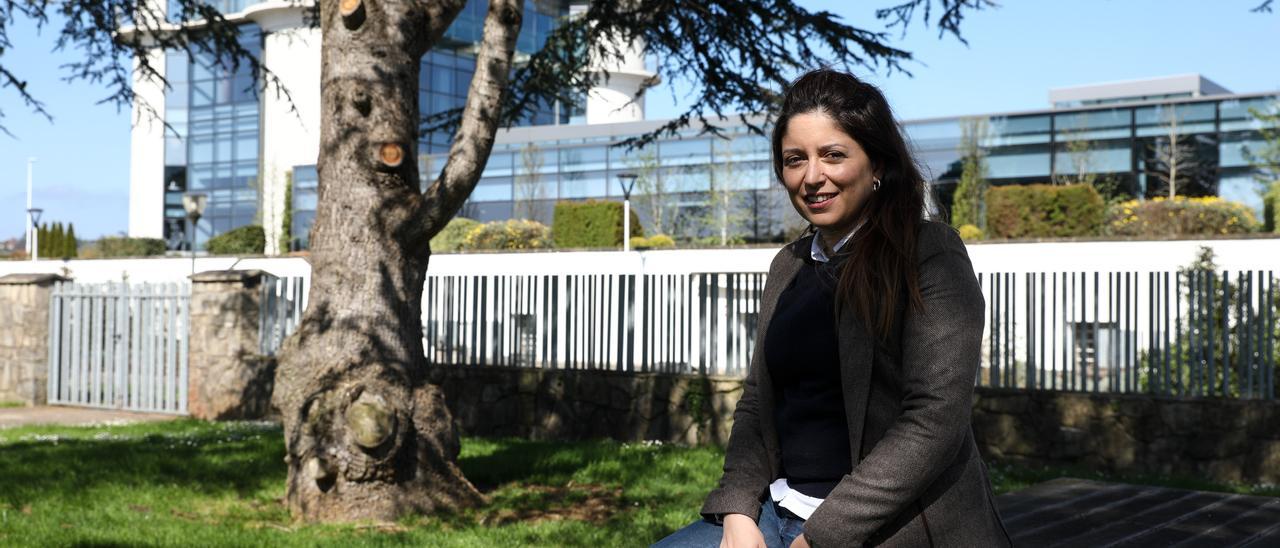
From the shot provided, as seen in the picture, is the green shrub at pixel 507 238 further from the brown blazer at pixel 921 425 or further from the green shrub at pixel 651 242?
the brown blazer at pixel 921 425

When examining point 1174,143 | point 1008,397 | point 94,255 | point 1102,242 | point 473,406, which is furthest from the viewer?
point 94,255

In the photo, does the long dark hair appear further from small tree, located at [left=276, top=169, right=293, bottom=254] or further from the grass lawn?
small tree, located at [left=276, top=169, right=293, bottom=254]

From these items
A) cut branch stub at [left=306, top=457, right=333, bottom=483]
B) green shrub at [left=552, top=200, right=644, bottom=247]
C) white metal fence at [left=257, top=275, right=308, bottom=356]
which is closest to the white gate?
white metal fence at [left=257, top=275, right=308, bottom=356]

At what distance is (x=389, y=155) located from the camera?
289 inches

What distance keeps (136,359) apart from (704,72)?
853 centimetres

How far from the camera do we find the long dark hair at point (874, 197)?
2.17 m

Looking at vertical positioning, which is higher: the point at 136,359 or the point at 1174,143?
the point at 1174,143

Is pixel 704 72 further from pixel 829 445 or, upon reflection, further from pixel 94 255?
pixel 94 255

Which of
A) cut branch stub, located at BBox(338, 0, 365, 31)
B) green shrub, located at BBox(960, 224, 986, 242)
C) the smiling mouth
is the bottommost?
the smiling mouth

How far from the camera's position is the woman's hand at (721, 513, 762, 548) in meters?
2.33

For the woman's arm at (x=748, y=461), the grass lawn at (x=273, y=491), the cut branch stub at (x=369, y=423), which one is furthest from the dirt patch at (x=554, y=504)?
the woman's arm at (x=748, y=461)

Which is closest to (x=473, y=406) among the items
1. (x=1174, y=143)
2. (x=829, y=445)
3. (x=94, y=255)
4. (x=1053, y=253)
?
(x=829, y=445)

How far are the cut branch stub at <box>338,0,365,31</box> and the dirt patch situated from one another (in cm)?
310

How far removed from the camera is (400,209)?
7383 millimetres
